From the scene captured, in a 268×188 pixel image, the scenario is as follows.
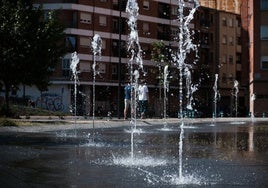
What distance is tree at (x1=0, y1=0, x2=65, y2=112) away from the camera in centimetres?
2530

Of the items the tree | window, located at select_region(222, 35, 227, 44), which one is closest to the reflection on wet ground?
the tree

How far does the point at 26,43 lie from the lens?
25.6m

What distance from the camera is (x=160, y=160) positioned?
8.77 meters

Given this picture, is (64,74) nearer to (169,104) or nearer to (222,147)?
(169,104)

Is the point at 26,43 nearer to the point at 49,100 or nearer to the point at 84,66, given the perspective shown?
the point at 49,100

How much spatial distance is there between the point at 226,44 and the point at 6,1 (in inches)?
2446

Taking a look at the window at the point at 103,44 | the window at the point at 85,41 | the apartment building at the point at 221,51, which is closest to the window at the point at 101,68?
the window at the point at 103,44

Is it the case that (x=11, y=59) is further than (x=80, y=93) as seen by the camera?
No

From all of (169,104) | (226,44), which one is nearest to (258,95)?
(169,104)

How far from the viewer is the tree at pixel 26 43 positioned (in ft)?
83.0

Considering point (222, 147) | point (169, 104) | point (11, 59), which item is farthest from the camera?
point (169, 104)

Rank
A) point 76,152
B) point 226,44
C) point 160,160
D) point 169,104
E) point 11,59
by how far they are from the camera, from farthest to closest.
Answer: point 226,44, point 169,104, point 11,59, point 76,152, point 160,160

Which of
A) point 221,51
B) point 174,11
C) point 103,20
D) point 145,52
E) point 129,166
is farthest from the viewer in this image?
point 221,51

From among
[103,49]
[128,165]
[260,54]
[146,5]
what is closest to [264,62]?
[260,54]
